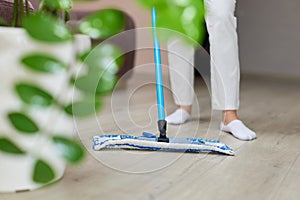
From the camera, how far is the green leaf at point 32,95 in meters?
0.29

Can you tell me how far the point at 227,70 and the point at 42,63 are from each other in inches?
61.6

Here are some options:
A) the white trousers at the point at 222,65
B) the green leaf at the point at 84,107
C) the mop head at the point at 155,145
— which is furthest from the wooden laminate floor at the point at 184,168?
the green leaf at the point at 84,107

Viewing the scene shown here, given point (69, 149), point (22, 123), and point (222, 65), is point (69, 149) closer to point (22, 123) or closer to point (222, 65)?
point (22, 123)

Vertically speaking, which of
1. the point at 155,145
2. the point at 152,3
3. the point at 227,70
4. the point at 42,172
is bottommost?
the point at 155,145

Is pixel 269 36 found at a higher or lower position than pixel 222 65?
lower

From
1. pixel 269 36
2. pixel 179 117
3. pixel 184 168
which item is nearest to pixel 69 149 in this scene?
pixel 184 168

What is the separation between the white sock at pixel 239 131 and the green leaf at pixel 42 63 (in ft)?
4.87

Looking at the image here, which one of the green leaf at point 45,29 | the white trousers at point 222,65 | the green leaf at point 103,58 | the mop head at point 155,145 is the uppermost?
the green leaf at point 45,29

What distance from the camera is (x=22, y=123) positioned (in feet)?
0.99

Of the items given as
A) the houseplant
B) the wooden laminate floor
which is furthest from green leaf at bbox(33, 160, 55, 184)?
the wooden laminate floor

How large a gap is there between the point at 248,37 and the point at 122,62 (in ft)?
15.7

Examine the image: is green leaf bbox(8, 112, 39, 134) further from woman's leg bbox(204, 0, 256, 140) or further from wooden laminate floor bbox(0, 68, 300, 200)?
woman's leg bbox(204, 0, 256, 140)

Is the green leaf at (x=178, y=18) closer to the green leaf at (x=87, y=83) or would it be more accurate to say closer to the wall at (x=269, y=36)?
the green leaf at (x=87, y=83)

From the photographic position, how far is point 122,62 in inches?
12.6
